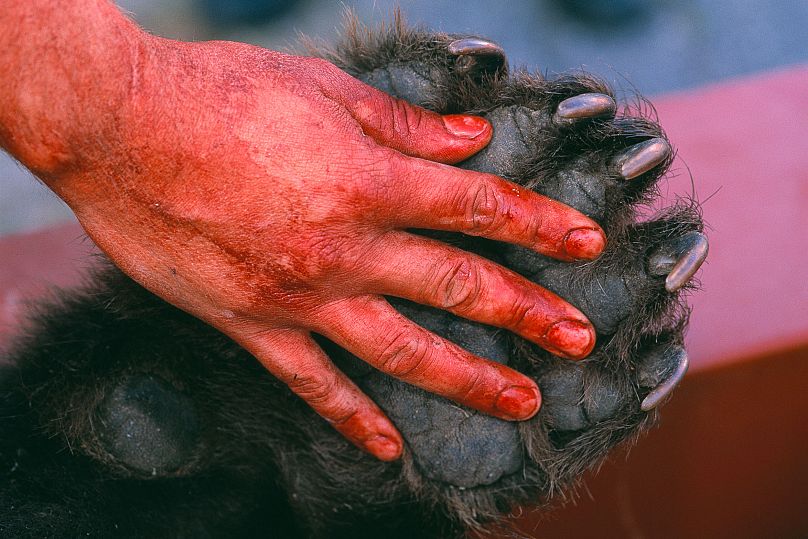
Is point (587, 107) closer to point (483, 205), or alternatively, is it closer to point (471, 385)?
point (483, 205)

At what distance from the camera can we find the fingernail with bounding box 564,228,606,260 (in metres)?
1.28

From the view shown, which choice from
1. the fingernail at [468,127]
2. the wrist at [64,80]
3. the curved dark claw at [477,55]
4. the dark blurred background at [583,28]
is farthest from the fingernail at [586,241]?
the dark blurred background at [583,28]

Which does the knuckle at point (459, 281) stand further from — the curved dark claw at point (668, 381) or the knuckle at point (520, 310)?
the curved dark claw at point (668, 381)

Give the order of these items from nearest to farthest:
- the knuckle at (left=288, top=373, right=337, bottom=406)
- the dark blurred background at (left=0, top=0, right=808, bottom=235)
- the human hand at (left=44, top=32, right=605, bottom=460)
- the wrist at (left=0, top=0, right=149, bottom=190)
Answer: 1. the wrist at (left=0, top=0, right=149, bottom=190)
2. the human hand at (left=44, top=32, right=605, bottom=460)
3. the knuckle at (left=288, top=373, right=337, bottom=406)
4. the dark blurred background at (left=0, top=0, right=808, bottom=235)

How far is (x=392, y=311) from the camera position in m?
1.40

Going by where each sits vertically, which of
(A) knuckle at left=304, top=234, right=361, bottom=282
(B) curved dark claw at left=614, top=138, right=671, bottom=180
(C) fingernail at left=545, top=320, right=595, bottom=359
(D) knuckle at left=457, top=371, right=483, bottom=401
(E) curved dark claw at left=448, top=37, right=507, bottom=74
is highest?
(E) curved dark claw at left=448, top=37, right=507, bottom=74

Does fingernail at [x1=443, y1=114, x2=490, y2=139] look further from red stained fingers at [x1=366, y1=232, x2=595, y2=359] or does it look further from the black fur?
red stained fingers at [x1=366, y1=232, x2=595, y2=359]

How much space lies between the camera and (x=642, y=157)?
1243 mm

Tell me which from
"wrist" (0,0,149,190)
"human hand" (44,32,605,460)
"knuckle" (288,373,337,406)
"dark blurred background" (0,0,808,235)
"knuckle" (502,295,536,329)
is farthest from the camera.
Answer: "dark blurred background" (0,0,808,235)

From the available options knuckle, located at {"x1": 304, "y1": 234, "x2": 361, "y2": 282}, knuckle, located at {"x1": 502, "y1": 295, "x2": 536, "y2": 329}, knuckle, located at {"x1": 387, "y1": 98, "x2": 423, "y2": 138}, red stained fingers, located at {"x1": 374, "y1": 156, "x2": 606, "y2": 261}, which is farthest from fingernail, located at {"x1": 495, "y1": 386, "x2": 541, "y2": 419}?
knuckle, located at {"x1": 387, "y1": 98, "x2": 423, "y2": 138}

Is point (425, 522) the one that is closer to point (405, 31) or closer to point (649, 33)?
point (405, 31)

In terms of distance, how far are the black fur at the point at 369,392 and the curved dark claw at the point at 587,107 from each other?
0.02 m

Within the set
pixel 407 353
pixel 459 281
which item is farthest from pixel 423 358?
pixel 459 281

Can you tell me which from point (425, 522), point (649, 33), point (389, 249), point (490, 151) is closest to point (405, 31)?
point (490, 151)
